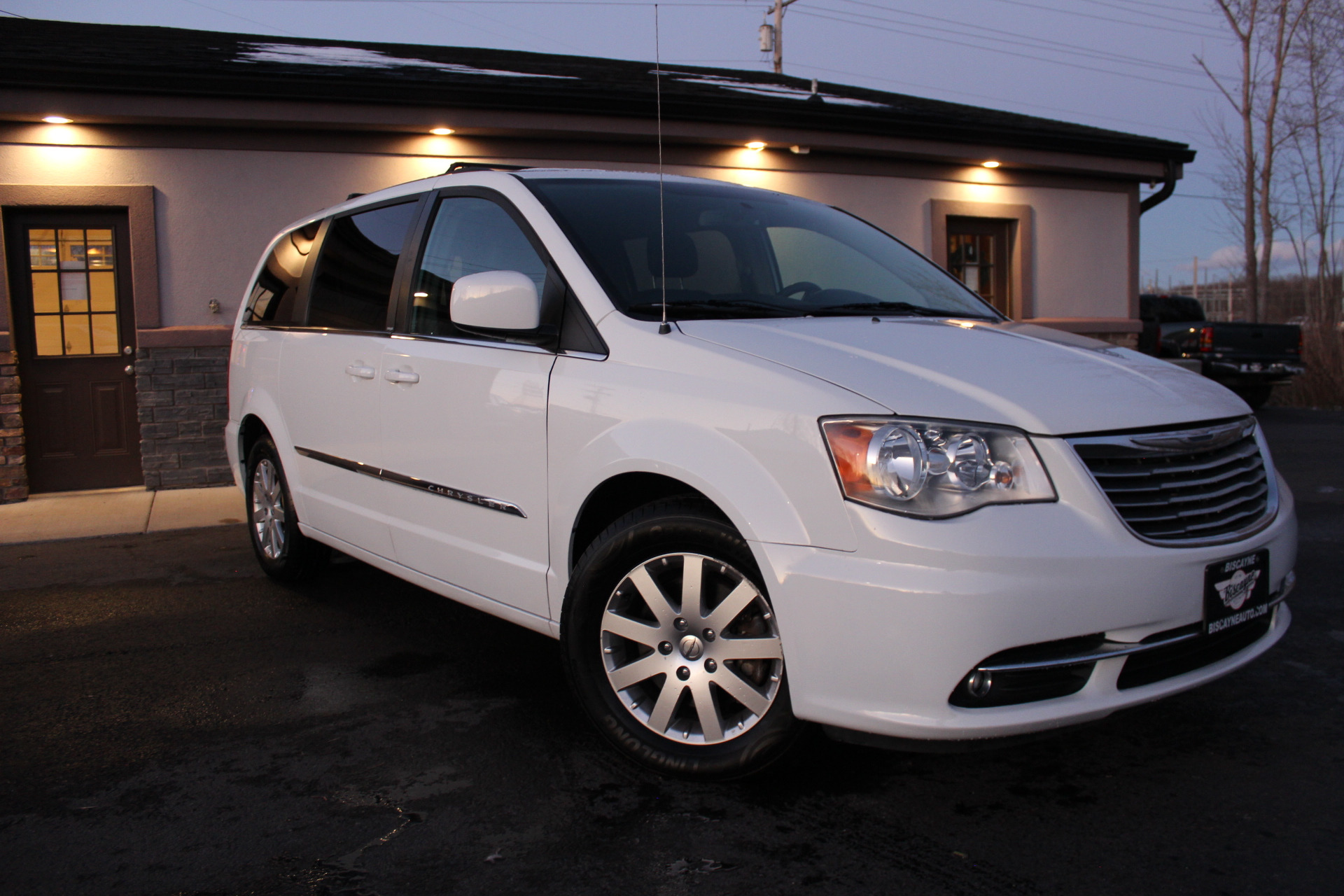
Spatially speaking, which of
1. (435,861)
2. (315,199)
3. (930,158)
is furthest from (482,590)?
(930,158)

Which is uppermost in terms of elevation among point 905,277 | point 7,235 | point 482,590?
point 7,235

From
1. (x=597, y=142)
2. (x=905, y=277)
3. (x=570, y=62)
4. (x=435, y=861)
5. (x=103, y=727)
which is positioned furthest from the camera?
(x=570, y=62)

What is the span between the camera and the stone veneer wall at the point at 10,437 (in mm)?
7883

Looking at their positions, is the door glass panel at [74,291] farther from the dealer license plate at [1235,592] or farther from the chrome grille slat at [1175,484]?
the dealer license plate at [1235,592]

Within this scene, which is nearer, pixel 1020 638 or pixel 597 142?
pixel 1020 638

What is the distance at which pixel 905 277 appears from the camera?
3.85m

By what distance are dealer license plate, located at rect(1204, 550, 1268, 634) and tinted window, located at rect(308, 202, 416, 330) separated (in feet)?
9.61

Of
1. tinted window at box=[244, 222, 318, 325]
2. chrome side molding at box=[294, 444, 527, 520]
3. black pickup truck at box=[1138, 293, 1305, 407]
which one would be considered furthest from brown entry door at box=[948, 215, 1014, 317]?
chrome side molding at box=[294, 444, 527, 520]

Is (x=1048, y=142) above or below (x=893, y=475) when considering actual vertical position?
above

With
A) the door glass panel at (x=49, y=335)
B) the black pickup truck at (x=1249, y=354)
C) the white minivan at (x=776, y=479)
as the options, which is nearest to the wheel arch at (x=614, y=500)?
the white minivan at (x=776, y=479)

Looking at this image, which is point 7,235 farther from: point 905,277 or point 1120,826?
point 1120,826

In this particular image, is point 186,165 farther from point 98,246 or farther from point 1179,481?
point 1179,481

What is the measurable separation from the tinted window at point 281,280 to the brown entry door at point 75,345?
148 inches

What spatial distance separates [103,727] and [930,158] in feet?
32.2
